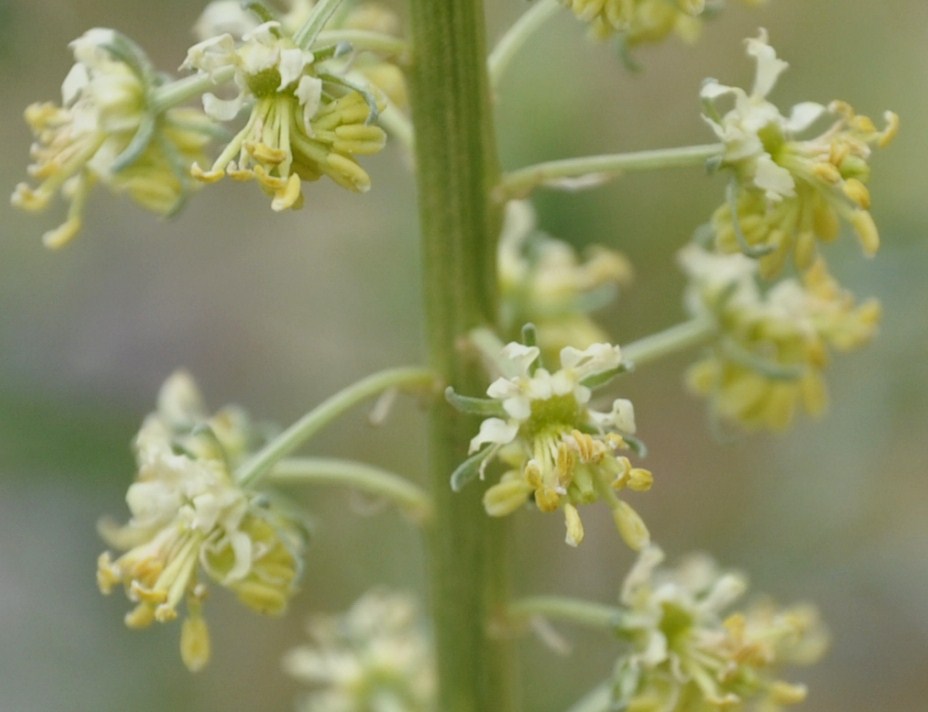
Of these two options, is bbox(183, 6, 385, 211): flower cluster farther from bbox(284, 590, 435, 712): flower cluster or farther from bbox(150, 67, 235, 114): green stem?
bbox(284, 590, 435, 712): flower cluster

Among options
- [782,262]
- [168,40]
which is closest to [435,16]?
[782,262]

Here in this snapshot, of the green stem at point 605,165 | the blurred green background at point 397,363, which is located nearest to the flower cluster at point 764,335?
the green stem at point 605,165

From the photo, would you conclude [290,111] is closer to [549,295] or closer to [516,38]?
[516,38]

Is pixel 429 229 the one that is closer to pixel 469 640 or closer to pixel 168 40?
pixel 469 640

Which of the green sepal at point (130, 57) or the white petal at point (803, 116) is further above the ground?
the green sepal at point (130, 57)

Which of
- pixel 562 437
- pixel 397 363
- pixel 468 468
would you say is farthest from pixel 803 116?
pixel 397 363

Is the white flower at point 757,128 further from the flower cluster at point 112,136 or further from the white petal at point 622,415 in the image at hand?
the flower cluster at point 112,136

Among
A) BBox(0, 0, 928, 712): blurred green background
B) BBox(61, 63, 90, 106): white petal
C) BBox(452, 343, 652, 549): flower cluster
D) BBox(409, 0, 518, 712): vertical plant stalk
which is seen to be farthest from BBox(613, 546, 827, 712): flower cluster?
BBox(0, 0, 928, 712): blurred green background
